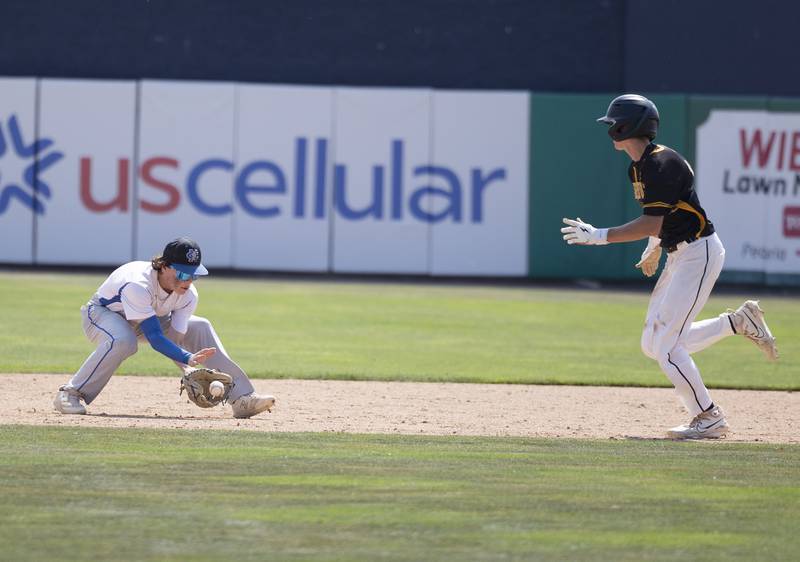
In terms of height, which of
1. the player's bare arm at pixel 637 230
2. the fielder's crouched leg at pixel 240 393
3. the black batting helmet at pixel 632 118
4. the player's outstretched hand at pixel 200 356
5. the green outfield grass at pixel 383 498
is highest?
the black batting helmet at pixel 632 118

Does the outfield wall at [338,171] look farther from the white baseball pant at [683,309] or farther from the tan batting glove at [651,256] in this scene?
the white baseball pant at [683,309]

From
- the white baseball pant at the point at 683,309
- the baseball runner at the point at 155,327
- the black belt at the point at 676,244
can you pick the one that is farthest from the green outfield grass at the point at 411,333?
the black belt at the point at 676,244

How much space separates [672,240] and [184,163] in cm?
1346

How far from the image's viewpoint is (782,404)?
9781mm

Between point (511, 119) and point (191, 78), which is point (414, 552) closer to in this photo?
point (511, 119)

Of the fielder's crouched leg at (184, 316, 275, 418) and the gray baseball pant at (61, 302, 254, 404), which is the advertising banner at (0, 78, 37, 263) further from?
the fielder's crouched leg at (184, 316, 275, 418)

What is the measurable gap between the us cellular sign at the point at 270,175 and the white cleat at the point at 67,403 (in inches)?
474

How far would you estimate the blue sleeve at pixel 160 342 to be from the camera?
7.76 m

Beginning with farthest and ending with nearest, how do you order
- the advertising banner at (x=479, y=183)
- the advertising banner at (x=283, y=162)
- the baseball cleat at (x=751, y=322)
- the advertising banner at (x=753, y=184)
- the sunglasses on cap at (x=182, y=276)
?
the advertising banner at (x=479, y=183) → the advertising banner at (x=283, y=162) → the advertising banner at (x=753, y=184) → the baseball cleat at (x=751, y=322) → the sunglasses on cap at (x=182, y=276)

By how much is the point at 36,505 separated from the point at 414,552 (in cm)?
171

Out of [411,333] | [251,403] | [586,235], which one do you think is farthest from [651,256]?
[411,333]

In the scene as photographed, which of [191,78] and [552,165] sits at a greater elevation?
[191,78]

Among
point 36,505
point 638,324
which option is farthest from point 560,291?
point 36,505

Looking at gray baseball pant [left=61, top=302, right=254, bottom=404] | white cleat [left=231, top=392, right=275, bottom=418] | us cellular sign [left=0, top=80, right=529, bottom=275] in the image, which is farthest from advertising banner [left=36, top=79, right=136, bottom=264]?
white cleat [left=231, top=392, right=275, bottom=418]
